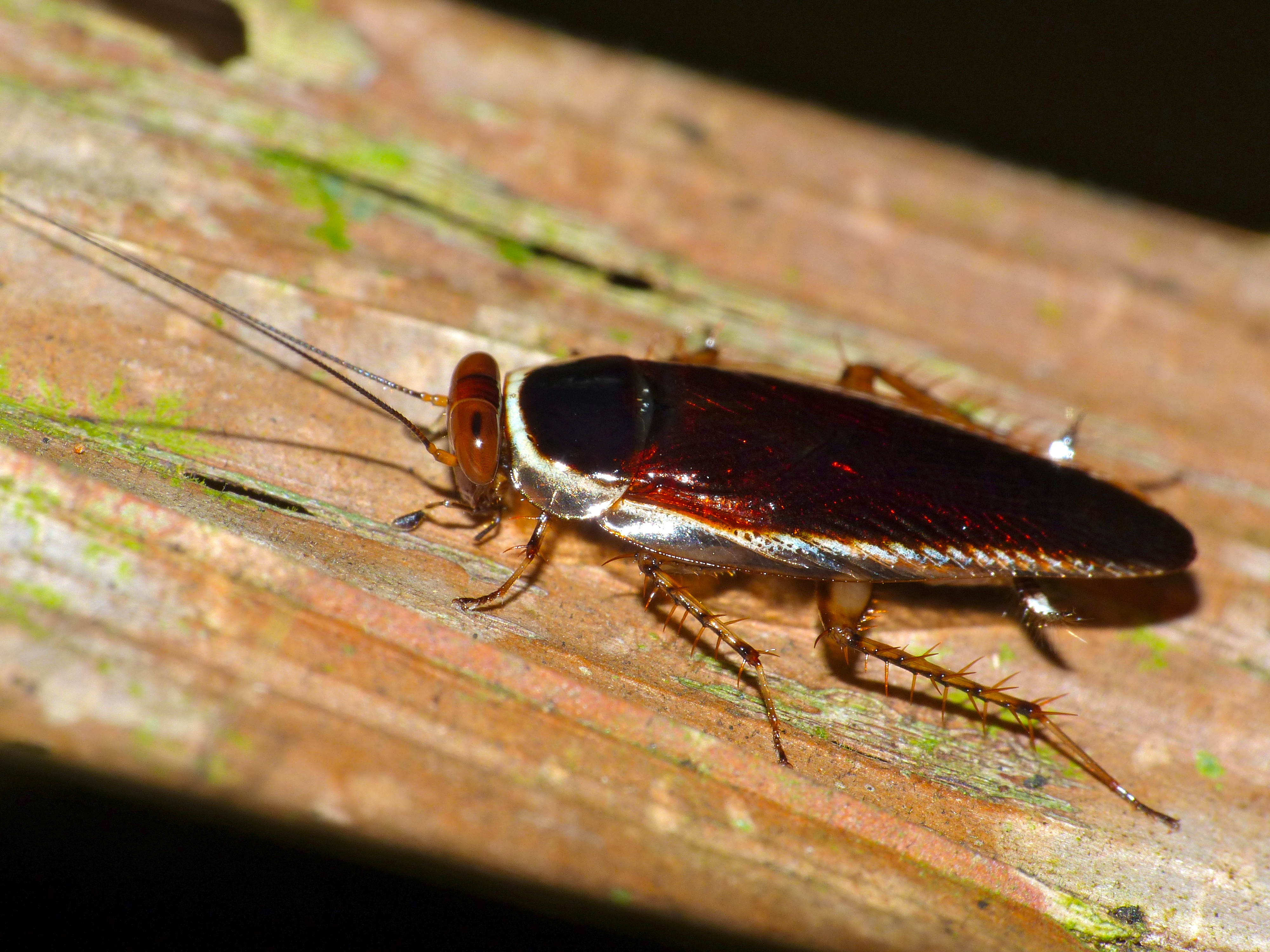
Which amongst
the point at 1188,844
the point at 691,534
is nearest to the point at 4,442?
the point at 691,534

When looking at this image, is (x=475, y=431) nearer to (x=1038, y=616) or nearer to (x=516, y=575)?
(x=516, y=575)

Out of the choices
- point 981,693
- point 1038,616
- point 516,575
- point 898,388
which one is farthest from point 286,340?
point 1038,616

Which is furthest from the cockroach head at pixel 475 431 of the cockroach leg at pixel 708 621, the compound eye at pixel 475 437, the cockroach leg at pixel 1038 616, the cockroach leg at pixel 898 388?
the cockroach leg at pixel 1038 616

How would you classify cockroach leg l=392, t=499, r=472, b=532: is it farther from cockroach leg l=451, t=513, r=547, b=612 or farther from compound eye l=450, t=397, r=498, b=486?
cockroach leg l=451, t=513, r=547, b=612

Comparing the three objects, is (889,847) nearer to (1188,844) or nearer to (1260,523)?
(1188,844)

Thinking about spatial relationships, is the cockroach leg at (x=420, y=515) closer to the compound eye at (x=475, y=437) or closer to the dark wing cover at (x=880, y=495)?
the compound eye at (x=475, y=437)
